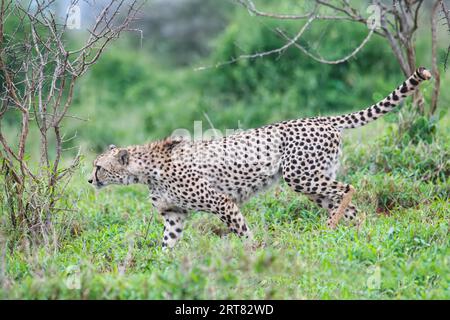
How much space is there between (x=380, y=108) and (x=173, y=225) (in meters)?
2.08

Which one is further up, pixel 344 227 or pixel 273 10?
pixel 273 10

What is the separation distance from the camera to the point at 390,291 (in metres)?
5.20

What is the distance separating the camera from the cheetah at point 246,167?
6.71 meters

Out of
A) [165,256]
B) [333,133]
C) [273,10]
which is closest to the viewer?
[165,256]

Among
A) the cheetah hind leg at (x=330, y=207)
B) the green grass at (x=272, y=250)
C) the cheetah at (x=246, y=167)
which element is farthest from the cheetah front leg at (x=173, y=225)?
the cheetah hind leg at (x=330, y=207)

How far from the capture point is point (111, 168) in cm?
681

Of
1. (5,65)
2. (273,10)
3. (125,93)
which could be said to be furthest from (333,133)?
(125,93)

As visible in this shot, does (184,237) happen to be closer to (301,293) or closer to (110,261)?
(110,261)

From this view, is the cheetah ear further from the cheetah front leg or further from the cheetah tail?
the cheetah tail

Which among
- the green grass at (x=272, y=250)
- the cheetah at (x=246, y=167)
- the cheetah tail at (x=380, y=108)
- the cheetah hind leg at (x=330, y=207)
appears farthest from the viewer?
the cheetah hind leg at (x=330, y=207)

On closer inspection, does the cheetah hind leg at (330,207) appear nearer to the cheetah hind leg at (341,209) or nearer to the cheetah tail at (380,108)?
the cheetah hind leg at (341,209)

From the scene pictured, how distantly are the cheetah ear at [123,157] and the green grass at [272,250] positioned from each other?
0.58 m

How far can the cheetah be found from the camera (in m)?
6.71
